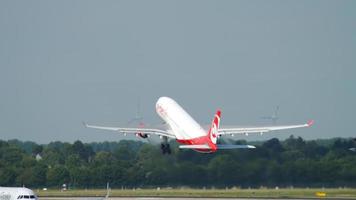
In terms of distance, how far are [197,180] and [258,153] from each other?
926cm

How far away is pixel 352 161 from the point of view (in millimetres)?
167875

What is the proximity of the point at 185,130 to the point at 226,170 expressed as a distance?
11.9m

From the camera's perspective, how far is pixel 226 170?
6501 inches

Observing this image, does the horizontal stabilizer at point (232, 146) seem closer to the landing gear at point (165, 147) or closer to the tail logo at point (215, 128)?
the tail logo at point (215, 128)

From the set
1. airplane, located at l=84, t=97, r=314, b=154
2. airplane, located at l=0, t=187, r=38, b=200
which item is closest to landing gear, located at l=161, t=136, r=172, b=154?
airplane, located at l=84, t=97, r=314, b=154

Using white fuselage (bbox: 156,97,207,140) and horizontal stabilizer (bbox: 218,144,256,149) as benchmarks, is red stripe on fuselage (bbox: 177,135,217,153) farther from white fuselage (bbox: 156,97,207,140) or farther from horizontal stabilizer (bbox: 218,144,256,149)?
horizontal stabilizer (bbox: 218,144,256,149)

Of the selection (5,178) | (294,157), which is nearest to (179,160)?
(294,157)

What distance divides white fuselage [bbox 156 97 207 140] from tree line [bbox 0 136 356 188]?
2.47m

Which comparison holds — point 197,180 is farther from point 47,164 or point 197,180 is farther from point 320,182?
point 47,164

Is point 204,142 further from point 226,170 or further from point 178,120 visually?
point 178,120

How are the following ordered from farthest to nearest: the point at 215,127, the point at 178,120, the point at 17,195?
the point at 178,120, the point at 215,127, the point at 17,195

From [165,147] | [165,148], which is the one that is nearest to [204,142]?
[165,148]

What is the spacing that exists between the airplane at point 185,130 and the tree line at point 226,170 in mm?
1759

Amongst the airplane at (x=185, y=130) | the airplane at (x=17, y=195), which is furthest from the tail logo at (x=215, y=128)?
the airplane at (x=17, y=195)
